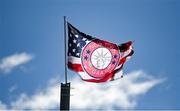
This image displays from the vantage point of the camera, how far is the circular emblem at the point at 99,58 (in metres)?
20.3

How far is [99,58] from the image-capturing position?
20.9m

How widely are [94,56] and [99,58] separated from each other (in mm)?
317

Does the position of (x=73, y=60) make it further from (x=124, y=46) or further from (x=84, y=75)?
(x=124, y=46)

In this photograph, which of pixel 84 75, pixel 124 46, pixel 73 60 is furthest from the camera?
pixel 124 46

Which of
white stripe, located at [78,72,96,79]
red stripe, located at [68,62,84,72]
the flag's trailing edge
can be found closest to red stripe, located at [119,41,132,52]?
the flag's trailing edge

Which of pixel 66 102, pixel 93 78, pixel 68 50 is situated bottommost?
pixel 66 102

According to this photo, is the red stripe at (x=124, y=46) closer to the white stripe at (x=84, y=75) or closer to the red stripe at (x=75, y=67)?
the white stripe at (x=84, y=75)

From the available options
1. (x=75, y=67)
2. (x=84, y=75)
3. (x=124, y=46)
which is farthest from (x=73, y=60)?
(x=124, y=46)

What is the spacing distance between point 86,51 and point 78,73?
1417 mm

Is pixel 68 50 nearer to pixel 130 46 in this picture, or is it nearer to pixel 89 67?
pixel 89 67

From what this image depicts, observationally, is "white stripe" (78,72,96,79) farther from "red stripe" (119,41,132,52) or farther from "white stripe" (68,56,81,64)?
"red stripe" (119,41,132,52)

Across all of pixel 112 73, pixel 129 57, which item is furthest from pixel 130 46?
pixel 112 73

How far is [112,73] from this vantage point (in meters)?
20.9

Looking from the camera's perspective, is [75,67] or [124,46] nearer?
[75,67]
